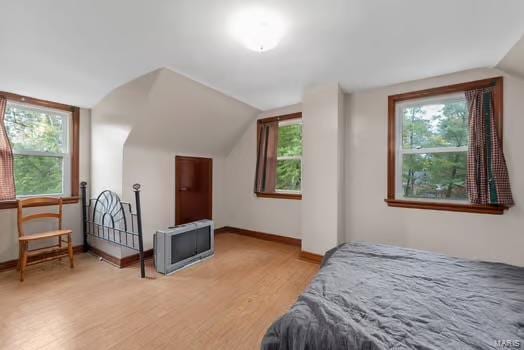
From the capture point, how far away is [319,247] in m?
3.01

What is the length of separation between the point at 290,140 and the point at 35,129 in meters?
3.65

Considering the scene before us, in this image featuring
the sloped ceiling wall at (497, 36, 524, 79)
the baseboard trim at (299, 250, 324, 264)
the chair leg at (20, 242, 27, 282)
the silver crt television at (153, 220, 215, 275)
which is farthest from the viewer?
the baseboard trim at (299, 250, 324, 264)

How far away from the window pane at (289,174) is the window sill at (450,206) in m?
1.39

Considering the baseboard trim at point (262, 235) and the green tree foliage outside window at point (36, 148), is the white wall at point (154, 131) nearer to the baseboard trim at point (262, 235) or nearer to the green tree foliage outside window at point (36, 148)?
the green tree foliage outside window at point (36, 148)

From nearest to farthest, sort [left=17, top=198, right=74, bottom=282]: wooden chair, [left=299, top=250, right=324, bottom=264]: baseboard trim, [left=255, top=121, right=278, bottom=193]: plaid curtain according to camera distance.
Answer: [left=17, top=198, right=74, bottom=282]: wooden chair, [left=299, top=250, right=324, bottom=264]: baseboard trim, [left=255, top=121, right=278, bottom=193]: plaid curtain

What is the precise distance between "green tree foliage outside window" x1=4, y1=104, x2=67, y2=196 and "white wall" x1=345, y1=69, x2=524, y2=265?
412 centimetres

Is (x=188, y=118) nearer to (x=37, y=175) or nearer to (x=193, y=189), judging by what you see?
(x=193, y=189)

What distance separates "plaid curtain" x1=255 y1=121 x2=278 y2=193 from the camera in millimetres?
3965

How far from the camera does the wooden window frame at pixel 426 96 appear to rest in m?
2.33

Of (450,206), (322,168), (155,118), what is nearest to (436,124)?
(450,206)

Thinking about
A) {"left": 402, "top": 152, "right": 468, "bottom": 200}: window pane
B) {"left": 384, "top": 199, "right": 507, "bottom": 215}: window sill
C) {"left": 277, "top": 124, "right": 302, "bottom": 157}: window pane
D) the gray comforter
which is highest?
{"left": 277, "top": 124, "right": 302, "bottom": 157}: window pane

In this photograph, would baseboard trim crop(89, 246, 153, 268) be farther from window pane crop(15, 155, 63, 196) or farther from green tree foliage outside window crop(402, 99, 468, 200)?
green tree foliage outside window crop(402, 99, 468, 200)

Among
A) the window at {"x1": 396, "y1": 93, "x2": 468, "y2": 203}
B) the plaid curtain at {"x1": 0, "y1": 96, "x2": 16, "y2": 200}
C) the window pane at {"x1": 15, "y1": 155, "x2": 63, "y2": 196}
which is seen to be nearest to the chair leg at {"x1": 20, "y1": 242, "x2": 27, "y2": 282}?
the plaid curtain at {"x1": 0, "y1": 96, "x2": 16, "y2": 200}

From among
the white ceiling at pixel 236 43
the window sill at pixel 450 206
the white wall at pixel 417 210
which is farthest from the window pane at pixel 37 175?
the window sill at pixel 450 206
